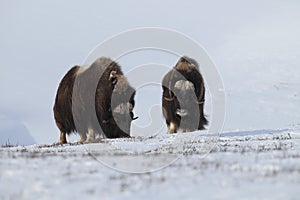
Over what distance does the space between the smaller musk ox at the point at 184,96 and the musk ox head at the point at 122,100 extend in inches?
69.5

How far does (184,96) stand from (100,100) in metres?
2.87

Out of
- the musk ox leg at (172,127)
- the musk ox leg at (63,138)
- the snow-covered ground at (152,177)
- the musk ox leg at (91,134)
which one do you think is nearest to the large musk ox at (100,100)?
the musk ox leg at (91,134)

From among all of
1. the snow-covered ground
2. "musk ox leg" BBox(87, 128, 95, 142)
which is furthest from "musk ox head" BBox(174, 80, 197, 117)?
the snow-covered ground

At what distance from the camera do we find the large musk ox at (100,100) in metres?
16.0

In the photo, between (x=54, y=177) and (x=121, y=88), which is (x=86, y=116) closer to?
(x=121, y=88)

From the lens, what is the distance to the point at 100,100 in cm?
1602

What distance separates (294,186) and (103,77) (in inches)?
424

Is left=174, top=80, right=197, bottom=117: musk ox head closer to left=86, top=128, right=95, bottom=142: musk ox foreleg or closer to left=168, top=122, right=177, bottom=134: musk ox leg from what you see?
left=168, top=122, right=177, bottom=134: musk ox leg

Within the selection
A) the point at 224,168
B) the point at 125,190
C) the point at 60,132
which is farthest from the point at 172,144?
the point at 125,190

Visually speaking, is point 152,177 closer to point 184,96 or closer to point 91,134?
point 91,134

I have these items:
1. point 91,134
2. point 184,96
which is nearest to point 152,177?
point 91,134

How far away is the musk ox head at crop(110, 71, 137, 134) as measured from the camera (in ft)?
52.6

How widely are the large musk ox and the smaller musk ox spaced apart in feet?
5.72

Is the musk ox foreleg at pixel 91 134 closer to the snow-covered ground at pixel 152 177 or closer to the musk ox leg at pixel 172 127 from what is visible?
the musk ox leg at pixel 172 127
